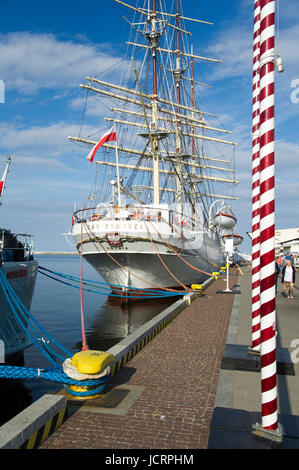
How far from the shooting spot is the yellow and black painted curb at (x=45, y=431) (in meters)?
4.40

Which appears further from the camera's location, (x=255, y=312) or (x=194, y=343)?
(x=194, y=343)

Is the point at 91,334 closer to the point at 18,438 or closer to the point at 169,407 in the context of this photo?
A: the point at 169,407

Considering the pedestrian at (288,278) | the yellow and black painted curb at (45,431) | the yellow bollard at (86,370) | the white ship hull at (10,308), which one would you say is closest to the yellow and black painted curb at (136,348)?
the yellow bollard at (86,370)

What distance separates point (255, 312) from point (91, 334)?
10603 millimetres

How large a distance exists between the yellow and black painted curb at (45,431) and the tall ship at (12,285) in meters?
4.56

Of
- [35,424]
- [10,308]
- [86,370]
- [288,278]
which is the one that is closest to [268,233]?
[86,370]

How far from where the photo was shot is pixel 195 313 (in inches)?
545

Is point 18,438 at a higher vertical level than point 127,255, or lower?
lower

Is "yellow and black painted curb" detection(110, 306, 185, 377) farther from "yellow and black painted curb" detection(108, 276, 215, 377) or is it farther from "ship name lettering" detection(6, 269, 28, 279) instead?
"ship name lettering" detection(6, 269, 28, 279)

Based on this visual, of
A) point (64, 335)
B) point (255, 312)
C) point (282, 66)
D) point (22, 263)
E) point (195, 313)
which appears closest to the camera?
point (282, 66)

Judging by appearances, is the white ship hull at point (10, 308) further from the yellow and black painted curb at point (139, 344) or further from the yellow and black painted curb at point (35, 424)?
the yellow and black painted curb at point (35, 424)

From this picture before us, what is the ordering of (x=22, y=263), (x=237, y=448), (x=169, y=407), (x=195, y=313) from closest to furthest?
1. (x=237, y=448)
2. (x=169, y=407)
3. (x=22, y=263)
4. (x=195, y=313)

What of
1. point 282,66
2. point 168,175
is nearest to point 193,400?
point 282,66

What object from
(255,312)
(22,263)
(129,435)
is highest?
(22,263)
